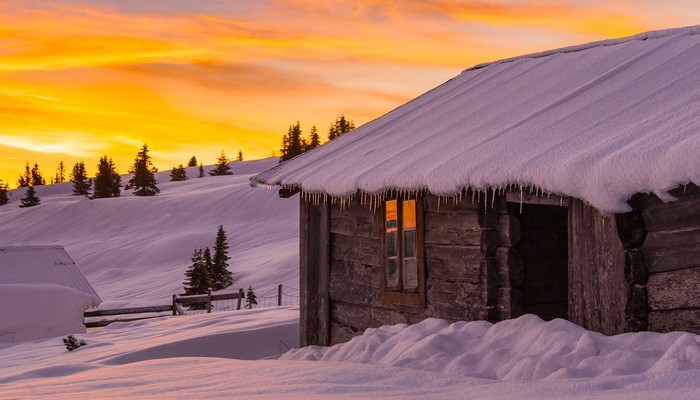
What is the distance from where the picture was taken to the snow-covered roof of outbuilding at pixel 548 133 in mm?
7617

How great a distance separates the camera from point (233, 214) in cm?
6075

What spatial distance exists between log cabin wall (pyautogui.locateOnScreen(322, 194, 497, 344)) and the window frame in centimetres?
6

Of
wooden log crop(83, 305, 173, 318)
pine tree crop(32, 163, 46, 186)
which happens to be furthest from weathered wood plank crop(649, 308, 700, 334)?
pine tree crop(32, 163, 46, 186)

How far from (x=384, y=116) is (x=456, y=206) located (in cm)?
477

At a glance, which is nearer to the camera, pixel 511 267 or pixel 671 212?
pixel 671 212

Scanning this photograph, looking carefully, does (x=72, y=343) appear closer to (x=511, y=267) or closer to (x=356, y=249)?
(x=356, y=249)

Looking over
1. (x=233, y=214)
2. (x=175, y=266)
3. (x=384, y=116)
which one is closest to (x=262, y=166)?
(x=233, y=214)

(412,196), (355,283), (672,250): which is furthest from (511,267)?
(355,283)

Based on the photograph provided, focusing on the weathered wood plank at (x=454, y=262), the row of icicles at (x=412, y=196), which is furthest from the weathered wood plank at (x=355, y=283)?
the weathered wood plank at (x=454, y=262)

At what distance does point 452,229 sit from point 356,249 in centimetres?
212

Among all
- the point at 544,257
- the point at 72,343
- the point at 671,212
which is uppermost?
the point at 671,212

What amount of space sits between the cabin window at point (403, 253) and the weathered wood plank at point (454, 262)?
5.9 inches

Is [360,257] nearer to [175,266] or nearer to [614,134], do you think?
[614,134]

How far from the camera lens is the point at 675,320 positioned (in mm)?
7879
